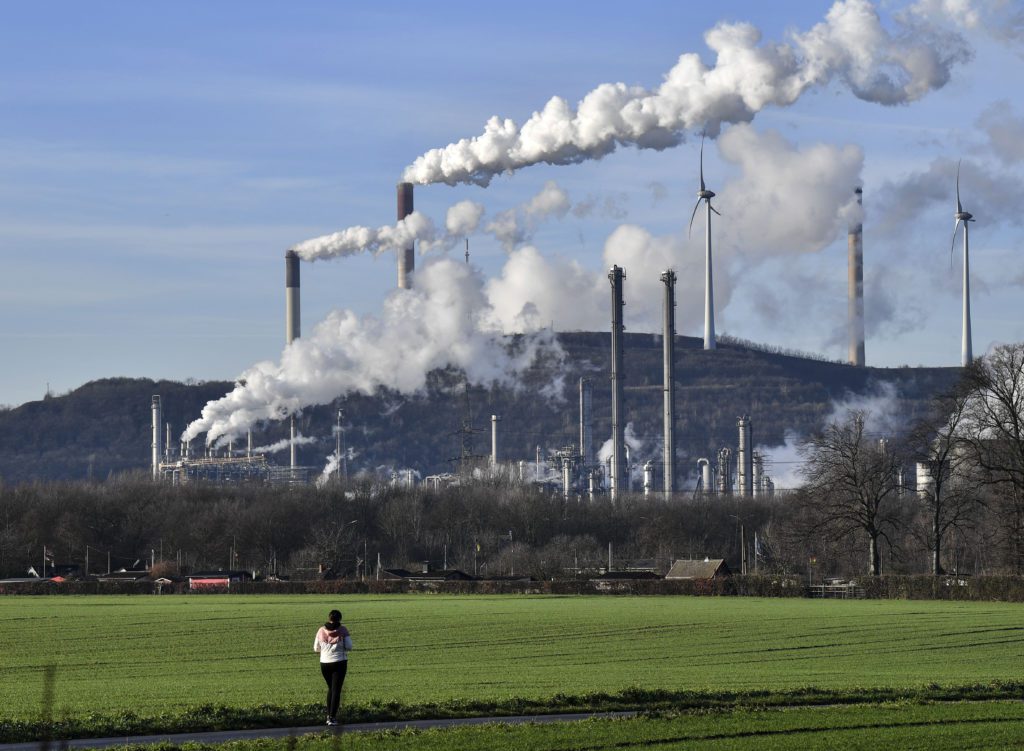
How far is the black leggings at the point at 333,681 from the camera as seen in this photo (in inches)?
982

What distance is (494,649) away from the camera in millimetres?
46031

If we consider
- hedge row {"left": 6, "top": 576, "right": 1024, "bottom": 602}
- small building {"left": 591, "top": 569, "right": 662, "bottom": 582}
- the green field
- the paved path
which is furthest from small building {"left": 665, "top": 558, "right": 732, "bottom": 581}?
the paved path

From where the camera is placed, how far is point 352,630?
187ft

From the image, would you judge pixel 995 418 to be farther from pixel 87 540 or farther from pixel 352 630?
pixel 87 540

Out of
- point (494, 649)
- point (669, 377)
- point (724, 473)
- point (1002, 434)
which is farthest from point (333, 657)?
point (724, 473)

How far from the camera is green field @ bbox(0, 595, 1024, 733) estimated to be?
105ft

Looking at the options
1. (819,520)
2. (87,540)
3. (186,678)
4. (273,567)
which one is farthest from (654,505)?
(186,678)

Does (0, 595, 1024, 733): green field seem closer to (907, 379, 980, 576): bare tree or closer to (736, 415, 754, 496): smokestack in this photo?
(907, 379, 980, 576): bare tree

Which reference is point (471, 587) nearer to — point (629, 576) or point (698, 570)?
point (629, 576)

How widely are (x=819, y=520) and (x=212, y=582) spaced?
4275cm

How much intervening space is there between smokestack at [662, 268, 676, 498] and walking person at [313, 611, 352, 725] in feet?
455

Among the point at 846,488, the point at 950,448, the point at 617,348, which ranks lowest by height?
the point at 846,488

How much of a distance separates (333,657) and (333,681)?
37cm

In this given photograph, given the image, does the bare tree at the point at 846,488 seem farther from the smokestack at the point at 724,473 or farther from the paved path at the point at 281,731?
the smokestack at the point at 724,473
